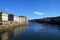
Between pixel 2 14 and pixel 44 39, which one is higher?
pixel 2 14

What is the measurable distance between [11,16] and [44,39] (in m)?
74.6

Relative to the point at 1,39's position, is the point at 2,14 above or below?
above

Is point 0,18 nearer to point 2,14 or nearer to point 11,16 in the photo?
point 2,14

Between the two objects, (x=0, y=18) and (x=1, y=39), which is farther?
(x=0, y=18)

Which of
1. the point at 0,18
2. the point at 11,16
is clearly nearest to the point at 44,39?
the point at 0,18

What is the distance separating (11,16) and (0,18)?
91.3ft

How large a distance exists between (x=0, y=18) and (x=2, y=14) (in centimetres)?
292

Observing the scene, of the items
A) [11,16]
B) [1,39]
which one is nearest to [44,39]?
[1,39]

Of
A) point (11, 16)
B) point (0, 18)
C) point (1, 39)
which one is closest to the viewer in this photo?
point (1, 39)

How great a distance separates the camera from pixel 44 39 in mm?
28500

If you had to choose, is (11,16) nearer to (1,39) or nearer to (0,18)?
(0,18)

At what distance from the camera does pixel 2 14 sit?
7494 centimetres

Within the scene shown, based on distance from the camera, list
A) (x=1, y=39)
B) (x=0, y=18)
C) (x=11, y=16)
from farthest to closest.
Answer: (x=11, y=16)
(x=0, y=18)
(x=1, y=39)

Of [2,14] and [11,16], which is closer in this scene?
[2,14]
